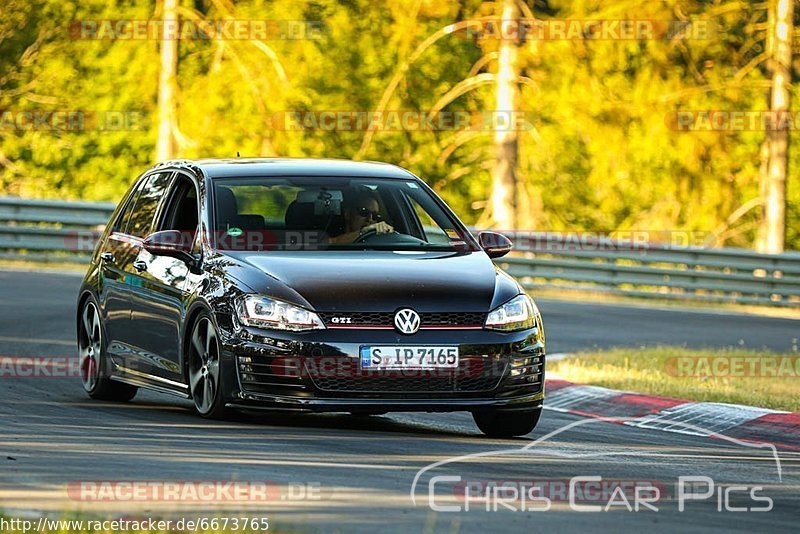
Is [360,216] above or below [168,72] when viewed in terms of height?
above

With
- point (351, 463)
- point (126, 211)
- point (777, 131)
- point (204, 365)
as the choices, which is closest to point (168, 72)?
point (777, 131)

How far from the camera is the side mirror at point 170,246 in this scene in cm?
1102

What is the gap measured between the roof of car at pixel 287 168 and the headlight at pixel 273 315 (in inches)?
61.7

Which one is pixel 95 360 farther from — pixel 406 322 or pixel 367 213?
pixel 406 322

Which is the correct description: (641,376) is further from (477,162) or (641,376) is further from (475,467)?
(477,162)

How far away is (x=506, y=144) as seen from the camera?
34.8 metres

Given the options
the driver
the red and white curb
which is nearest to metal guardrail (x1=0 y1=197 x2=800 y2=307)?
the red and white curb

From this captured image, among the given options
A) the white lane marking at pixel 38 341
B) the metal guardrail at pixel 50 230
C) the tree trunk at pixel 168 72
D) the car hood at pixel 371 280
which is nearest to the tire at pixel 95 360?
the car hood at pixel 371 280

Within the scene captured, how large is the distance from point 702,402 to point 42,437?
17.5ft

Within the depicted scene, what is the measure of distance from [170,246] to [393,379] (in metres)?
1.87

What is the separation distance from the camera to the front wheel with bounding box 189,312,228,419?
10375 millimetres

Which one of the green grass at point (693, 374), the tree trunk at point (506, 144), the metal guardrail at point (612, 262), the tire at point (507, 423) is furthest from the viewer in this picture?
the tree trunk at point (506, 144)

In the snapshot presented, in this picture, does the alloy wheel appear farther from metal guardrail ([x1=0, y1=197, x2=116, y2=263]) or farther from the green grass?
metal guardrail ([x1=0, y1=197, x2=116, y2=263])

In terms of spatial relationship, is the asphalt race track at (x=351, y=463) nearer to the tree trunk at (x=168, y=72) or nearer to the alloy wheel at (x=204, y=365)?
the alloy wheel at (x=204, y=365)
